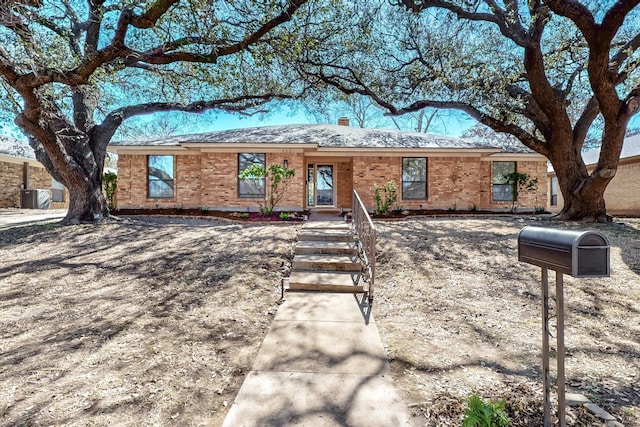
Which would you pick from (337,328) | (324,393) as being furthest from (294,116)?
(324,393)

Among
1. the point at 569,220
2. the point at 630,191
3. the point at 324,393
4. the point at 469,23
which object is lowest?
the point at 324,393

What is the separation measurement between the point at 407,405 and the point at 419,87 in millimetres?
10377

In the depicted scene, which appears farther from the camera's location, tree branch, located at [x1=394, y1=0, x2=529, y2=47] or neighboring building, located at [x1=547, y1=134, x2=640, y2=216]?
neighboring building, located at [x1=547, y1=134, x2=640, y2=216]

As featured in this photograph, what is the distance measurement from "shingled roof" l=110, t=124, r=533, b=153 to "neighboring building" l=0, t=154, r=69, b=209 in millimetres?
8996

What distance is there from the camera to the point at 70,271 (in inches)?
197

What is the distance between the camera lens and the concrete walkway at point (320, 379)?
203 cm

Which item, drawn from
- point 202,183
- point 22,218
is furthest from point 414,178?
point 22,218

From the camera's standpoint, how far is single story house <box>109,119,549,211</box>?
12250 mm

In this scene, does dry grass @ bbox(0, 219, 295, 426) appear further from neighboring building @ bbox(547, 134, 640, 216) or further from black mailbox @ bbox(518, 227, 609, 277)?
neighboring building @ bbox(547, 134, 640, 216)

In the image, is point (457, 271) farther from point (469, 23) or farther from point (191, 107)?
point (191, 107)

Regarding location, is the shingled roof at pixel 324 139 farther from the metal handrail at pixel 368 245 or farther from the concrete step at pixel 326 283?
the concrete step at pixel 326 283

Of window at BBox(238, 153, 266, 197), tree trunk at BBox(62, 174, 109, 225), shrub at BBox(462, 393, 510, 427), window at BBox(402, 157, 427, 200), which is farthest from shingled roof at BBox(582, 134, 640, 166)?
tree trunk at BBox(62, 174, 109, 225)

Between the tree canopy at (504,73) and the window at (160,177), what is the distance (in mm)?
7093

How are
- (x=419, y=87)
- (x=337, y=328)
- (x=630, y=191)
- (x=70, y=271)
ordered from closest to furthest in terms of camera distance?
(x=337, y=328) < (x=70, y=271) < (x=419, y=87) < (x=630, y=191)
